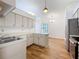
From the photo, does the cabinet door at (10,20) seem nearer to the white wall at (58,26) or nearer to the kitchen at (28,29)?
the kitchen at (28,29)

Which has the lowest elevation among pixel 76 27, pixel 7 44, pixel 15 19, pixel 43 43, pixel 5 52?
pixel 43 43

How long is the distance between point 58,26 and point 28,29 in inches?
184

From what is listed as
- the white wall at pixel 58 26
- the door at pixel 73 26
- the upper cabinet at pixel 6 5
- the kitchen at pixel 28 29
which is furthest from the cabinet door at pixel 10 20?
the white wall at pixel 58 26

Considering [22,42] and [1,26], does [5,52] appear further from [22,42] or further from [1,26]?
[1,26]

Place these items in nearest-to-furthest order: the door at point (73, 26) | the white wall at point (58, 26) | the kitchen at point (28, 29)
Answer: the kitchen at point (28, 29)
the door at point (73, 26)
the white wall at point (58, 26)

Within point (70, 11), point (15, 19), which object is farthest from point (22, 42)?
point (70, 11)

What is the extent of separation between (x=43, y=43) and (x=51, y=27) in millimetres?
4840

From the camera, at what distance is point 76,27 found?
4254mm

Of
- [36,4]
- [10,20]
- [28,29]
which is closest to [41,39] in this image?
[28,29]

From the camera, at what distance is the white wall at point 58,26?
30.8ft

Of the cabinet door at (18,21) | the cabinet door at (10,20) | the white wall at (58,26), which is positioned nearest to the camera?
the cabinet door at (10,20)

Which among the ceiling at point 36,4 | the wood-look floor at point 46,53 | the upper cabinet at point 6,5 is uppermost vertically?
the ceiling at point 36,4

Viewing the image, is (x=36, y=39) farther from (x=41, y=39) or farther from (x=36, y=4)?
(x=36, y=4)

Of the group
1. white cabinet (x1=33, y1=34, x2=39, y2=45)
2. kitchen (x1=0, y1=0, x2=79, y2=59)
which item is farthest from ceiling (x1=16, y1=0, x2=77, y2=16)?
white cabinet (x1=33, y1=34, x2=39, y2=45)
